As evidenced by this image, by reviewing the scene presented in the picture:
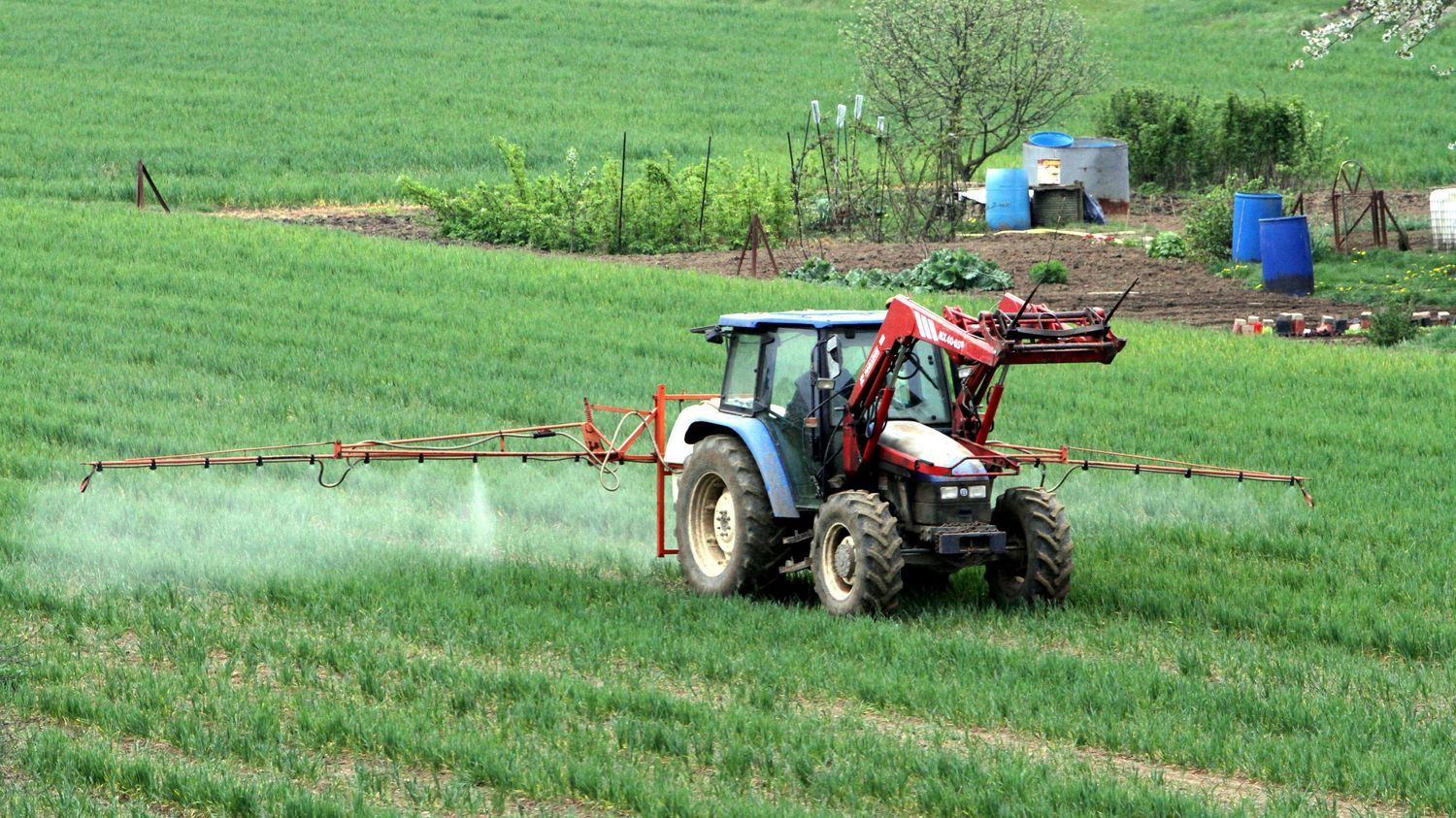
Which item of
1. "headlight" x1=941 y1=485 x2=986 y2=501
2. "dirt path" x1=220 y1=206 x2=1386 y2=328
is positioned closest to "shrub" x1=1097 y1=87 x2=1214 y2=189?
"dirt path" x1=220 y1=206 x2=1386 y2=328

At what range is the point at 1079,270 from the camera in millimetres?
25547

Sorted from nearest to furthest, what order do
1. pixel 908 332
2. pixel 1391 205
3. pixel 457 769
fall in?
1. pixel 457 769
2. pixel 908 332
3. pixel 1391 205

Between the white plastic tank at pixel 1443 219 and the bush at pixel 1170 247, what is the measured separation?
3.17 metres

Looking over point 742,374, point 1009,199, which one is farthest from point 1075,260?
point 742,374

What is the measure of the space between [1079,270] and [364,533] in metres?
15.6

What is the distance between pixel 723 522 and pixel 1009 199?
21.8 m

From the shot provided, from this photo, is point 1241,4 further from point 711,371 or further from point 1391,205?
point 711,371

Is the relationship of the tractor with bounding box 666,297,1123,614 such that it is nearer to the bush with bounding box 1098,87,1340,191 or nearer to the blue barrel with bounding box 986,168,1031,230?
the blue barrel with bounding box 986,168,1031,230

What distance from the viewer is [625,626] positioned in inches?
377

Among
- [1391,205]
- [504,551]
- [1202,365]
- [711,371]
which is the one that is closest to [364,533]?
[504,551]

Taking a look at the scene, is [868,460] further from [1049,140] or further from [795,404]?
[1049,140]

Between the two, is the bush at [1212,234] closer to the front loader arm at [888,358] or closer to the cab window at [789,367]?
the cab window at [789,367]

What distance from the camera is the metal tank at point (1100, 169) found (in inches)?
1303

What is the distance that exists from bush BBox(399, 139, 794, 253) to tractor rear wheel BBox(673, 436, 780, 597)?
713 inches
